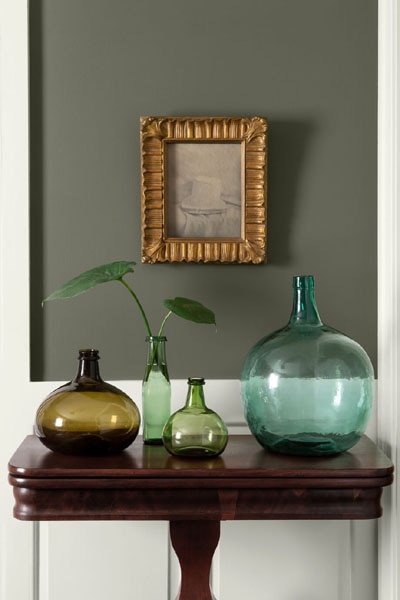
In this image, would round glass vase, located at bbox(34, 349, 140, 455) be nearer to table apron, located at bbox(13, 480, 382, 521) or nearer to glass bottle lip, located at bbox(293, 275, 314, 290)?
table apron, located at bbox(13, 480, 382, 521)

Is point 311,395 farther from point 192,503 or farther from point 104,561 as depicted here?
point 104,561

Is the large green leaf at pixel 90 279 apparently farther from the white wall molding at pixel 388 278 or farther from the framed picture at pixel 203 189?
the white wall molding at pixel 388 278

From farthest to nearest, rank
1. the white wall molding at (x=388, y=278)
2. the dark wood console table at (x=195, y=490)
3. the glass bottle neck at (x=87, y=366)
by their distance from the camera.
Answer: the white wall molding at (x=388, y=278) → the glass bottle neck at (x=87, y=366) → the dark wood console table at (x=195, y=490)

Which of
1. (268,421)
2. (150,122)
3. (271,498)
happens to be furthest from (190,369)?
(150,122)

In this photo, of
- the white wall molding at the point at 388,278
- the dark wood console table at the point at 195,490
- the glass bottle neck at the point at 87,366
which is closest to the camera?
the dark wood console table at the point at 195,490

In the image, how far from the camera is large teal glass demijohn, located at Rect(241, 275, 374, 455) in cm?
117

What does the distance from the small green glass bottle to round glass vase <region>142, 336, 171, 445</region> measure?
81 millimetres

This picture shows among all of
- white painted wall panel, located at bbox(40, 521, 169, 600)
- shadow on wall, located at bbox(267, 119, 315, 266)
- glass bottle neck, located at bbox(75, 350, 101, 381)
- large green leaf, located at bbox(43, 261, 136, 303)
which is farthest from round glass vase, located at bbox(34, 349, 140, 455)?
shadow on wall, located at bbox(267, 119, 315, 266)

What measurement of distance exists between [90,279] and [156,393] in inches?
9.1

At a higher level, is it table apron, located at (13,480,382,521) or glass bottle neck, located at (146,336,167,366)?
glass bottle neck, located at (146,336,167,366)

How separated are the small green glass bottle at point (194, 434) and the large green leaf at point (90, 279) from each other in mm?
274

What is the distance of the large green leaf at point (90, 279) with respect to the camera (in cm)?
123

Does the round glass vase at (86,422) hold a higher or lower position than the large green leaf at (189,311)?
lower

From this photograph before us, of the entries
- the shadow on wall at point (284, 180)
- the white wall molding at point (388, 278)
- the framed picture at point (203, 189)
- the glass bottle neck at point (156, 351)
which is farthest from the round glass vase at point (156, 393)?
the white wall molding at point (388, 278)
